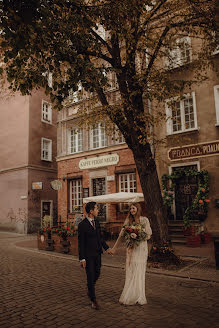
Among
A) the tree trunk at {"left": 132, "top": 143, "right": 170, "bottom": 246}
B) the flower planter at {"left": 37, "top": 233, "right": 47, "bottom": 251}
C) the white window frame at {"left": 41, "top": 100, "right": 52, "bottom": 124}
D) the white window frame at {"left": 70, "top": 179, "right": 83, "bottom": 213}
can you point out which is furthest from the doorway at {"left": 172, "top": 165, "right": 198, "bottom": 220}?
the white window frame at {"left": 41, "top": 100, "right": 52, "bottom": 124}

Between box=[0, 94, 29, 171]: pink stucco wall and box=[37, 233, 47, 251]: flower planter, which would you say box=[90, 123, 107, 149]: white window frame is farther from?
box=[37, 233, 47, 251]: flower planter

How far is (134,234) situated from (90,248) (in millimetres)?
854

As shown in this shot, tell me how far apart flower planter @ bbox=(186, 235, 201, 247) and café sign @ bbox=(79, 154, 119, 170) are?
681cm

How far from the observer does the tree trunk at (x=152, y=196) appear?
9180mm

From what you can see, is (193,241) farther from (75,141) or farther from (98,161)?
(75,141)

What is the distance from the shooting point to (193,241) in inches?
497

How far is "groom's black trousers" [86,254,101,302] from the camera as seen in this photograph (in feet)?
16.6

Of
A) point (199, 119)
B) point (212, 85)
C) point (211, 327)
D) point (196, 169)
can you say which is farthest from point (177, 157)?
point (211, 327)

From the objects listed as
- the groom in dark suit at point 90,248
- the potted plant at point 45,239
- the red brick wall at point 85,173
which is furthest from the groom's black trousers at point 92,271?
the red brick wall at point 85,173

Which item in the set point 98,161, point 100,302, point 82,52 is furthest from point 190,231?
→ point 82,52

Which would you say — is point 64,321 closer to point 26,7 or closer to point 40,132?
point 26,7

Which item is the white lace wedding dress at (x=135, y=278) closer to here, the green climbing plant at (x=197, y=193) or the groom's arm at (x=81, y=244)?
the groom's arm at (x=81, y=244)

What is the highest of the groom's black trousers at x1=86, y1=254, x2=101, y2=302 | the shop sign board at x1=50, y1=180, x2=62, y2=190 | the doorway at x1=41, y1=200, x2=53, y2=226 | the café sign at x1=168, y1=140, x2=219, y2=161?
the café sign at x1=168, y1=140, x2=219, y2=161

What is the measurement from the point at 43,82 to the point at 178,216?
1123 centimetres
